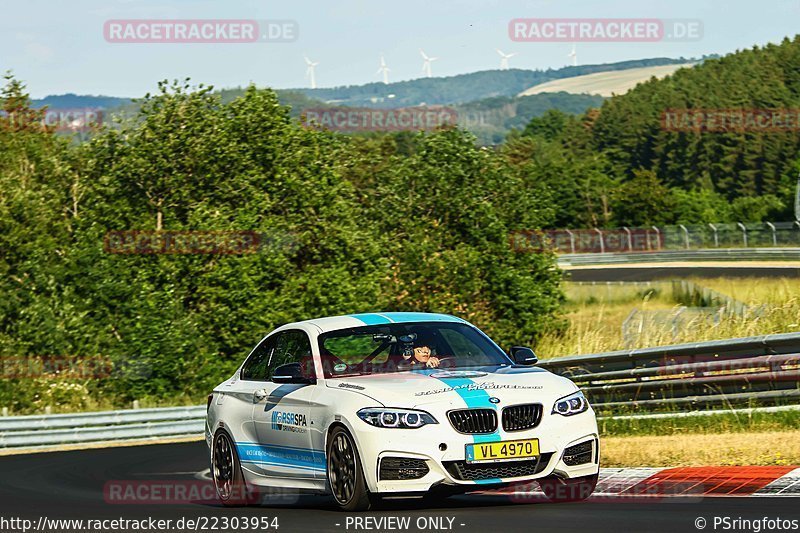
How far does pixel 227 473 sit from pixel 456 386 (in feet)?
9.61

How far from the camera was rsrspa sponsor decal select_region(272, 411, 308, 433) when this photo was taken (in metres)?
9.30

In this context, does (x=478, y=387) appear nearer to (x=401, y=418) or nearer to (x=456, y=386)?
(x=456, y=386)

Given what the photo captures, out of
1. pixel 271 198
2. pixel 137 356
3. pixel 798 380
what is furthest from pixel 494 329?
pixel 798 380

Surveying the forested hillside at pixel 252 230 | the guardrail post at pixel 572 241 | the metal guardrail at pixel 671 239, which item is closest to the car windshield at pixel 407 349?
the forested hillside at pixel 252 230

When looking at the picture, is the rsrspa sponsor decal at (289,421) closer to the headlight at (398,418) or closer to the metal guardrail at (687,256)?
the headlight at (398,418)

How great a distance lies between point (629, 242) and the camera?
252 ft

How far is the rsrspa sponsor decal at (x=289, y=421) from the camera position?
9305 mm

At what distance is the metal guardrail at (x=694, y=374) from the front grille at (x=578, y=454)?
16.4ft

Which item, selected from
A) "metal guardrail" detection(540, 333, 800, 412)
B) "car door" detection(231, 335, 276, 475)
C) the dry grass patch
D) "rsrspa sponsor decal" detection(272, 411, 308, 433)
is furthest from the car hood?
"metal guardrail" detection(540, 333, 800, 412)

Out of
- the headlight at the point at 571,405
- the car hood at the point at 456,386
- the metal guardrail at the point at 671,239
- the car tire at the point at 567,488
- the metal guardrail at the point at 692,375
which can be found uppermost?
the car hood at the point at 456,386

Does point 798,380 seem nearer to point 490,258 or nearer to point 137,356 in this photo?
point 137,356

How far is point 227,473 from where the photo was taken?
420 inches

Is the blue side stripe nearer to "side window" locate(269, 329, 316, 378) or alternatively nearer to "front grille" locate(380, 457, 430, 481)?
"side window" locate(269, 329, 316, 378)

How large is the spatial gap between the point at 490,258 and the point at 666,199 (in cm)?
5546
